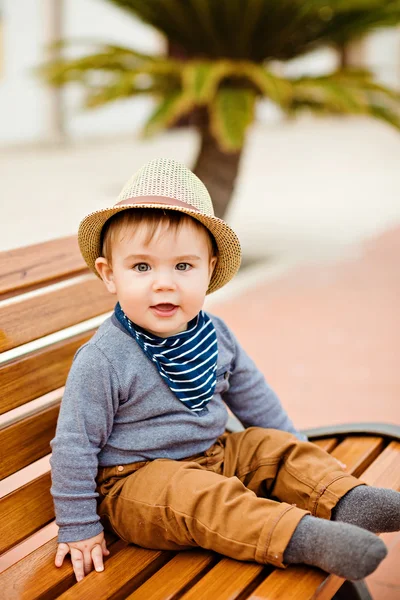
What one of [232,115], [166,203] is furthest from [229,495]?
[232,115]

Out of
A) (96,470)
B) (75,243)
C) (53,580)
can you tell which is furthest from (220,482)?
(75,243)

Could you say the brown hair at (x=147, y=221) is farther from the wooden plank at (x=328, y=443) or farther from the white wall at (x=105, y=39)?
the white wall at (x=105, y=39)

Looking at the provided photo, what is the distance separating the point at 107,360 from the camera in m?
1.70

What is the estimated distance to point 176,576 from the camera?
1.55 m

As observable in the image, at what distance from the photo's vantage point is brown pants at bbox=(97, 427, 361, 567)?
1539mm

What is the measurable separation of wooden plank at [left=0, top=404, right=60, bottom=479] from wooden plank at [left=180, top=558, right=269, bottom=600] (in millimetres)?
549

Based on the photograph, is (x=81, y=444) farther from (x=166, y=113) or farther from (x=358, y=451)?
(x=166, y=113)

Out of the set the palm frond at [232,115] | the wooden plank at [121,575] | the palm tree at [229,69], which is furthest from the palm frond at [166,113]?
the wooden plank at [121,575]

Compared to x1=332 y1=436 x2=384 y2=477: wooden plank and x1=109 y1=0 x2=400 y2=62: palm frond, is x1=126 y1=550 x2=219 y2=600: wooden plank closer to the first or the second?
x1=332 y1=436 x2=384 y2=477: wooden plank

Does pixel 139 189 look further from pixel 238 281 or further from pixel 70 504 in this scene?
pixel 238 281

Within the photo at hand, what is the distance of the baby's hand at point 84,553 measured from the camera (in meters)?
1.59

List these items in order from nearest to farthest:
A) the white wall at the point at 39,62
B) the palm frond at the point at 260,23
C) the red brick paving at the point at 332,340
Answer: the red brick paving at the point at 332,340
the palm frond at the point at 260,23
the white wall at the point at 39,62

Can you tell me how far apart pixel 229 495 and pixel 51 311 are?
710 mm

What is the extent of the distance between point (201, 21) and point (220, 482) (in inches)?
177
